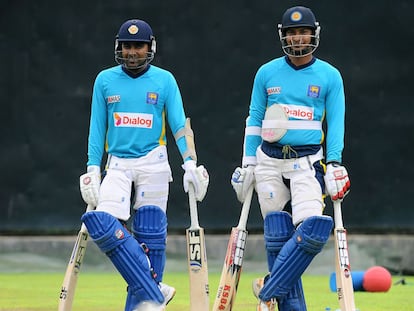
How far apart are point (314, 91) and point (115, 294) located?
2873 millimetres

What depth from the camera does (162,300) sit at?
650cm

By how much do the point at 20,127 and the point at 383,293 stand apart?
3.43m

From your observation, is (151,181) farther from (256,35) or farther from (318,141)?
(256,35)

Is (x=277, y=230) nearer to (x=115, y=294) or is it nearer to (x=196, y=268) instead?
(x=196, y=268)

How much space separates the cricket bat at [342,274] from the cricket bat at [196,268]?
2.42 ft

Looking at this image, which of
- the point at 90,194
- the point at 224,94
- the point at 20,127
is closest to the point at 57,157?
the point at 20,127

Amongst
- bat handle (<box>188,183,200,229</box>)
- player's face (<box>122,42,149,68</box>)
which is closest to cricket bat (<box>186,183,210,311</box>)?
bat handle (<box>188,183,200,229</box>)

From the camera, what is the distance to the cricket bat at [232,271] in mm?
6684

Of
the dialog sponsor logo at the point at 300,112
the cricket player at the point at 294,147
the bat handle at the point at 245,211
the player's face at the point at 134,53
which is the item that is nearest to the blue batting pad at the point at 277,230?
the cricket player at the point at 294,147

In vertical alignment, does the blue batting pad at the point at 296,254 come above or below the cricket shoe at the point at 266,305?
above

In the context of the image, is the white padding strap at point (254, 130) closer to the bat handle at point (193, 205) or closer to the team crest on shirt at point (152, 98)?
the bat handle at point (193, 205)

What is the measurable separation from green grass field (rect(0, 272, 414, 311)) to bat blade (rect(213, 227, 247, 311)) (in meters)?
1.16

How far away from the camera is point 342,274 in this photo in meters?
6.40

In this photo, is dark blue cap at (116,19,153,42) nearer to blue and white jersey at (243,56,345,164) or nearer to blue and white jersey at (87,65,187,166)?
blue and white jersey at (87,65,187,166)
